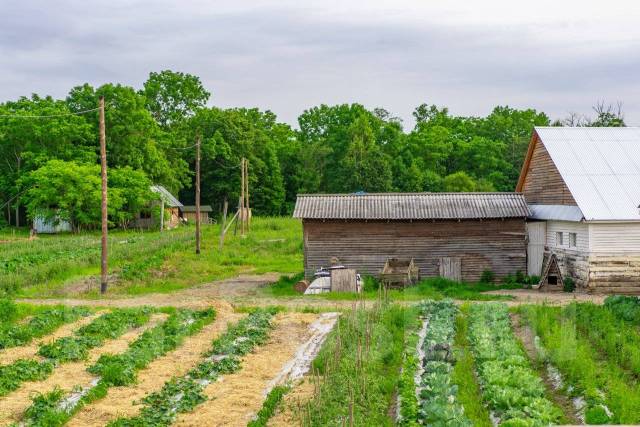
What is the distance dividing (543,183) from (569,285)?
535 centimetres

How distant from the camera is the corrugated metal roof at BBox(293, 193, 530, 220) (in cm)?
3161

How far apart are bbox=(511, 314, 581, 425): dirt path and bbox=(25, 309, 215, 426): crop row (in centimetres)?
799

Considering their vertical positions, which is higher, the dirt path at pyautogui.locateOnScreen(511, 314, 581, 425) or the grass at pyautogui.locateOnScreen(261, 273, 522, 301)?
the grass at pyautogui.locateOnScreen(261, 273, 522, 301)

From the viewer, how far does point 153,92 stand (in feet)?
317

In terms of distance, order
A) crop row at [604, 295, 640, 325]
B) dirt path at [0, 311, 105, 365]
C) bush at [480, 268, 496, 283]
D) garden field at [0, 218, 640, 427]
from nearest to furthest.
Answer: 1. garden field at [0, 218, 640, 427]
2. dirt path at [0, 311, 105, 365]
3. crop row at [604, 295, 640, 325]
4. bush at [480, 268, 496, 283]

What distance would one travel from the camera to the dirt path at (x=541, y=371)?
12.8 m

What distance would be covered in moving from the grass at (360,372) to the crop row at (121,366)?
3.75 meters

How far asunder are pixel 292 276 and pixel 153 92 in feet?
224

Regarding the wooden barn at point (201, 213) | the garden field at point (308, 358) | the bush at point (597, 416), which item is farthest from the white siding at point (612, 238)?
the wooden barn at point (201, 213)

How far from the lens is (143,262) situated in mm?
35281

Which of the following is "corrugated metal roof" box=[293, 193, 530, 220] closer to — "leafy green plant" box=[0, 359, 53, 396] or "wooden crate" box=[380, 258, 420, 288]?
"wooden crate" box=[380, 258, 420, 288]

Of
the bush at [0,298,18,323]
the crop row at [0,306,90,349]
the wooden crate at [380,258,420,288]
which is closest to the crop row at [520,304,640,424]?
the wooden crate at [380,258,420,288]

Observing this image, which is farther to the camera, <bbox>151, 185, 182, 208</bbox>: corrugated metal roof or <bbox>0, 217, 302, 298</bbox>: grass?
<bbox>151, 185, 182, 208</bbox>: corrugated metal roof

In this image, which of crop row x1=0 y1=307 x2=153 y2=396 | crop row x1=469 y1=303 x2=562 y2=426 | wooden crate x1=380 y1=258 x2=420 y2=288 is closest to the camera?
crop row x1=469 y1=303 x2=562 y2=426
